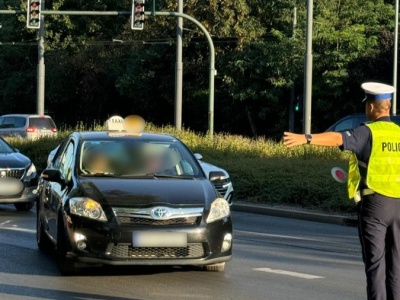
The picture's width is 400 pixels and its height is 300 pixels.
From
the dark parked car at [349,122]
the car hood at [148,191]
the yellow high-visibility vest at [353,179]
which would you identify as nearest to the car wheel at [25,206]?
the car hood at [148,191]

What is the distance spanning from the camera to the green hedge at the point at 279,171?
18.3 m

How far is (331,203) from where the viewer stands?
1762 cm

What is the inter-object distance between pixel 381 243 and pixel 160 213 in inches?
127

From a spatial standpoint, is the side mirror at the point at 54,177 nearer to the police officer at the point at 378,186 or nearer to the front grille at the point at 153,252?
the front grille at the point at 153,252

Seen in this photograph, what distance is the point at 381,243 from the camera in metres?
6.89

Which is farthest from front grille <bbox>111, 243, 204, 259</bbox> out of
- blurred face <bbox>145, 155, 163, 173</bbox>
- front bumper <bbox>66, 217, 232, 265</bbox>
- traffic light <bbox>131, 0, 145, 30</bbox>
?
traffic light <bbox>131, 0, 145, 30</bbox>

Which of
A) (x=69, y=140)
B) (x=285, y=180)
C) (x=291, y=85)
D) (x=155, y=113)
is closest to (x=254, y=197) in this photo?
(x=285, y=180)

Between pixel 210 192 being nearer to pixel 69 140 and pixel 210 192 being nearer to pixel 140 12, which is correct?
Result: pixel 69 140

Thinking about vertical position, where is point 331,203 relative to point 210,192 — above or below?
below

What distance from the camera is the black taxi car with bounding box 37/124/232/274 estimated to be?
9602mm

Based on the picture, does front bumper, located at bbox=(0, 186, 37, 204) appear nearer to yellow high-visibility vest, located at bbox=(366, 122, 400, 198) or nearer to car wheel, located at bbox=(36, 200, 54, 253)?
car wheel, located at bbox=(36, 200, 54, 253)

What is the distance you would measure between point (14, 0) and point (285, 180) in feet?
165

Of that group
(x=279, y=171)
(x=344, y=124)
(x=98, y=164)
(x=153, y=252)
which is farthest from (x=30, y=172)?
(x=344, y=124)

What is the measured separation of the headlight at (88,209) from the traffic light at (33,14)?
73.4ft
